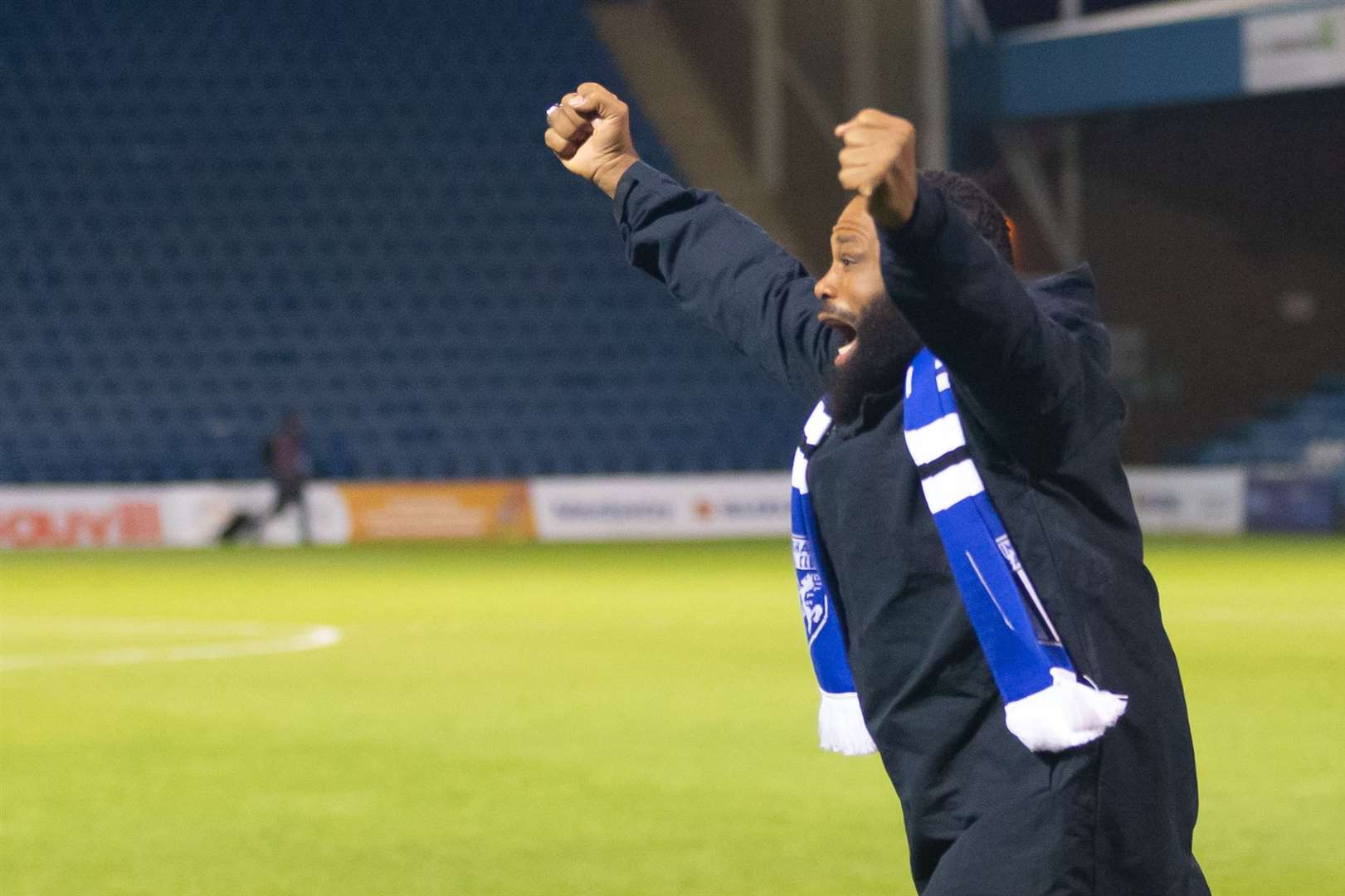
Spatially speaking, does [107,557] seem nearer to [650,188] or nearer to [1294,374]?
[1294,374]

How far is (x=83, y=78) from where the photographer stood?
3278cm

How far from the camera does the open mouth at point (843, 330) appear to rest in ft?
10.7

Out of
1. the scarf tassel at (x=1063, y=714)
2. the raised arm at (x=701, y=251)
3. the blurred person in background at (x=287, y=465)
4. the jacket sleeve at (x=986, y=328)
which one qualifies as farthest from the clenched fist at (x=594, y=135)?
the blurred person in background at (x=287, y=465)

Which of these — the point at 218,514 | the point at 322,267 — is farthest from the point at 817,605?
the point at 322,267

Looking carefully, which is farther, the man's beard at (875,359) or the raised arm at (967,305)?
the man's beard at (875,359)

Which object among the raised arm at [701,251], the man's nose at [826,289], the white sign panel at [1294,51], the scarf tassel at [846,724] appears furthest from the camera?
the white sign panel at [1294,51]

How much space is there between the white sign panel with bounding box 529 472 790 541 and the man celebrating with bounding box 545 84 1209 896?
25.4 metres

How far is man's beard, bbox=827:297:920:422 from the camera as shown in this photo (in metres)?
3.17

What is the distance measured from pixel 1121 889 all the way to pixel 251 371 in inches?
1139

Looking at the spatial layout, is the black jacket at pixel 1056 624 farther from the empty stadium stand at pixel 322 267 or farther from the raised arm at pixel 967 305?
the empty stadium stand at pixel 322 267

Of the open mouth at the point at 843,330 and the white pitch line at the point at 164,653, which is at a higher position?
the open mouth at the point at 843,330

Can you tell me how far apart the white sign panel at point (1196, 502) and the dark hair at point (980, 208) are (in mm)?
26732

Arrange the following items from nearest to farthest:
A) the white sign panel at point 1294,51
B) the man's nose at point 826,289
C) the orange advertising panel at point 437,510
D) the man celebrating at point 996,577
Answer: the man celebrating at point 996,577 < the man's nose at point 826,289 < the orange advertising panel at point 437,510 < the white sign panel at point 1294,51

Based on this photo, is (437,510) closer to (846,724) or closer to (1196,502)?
(1196,502)
